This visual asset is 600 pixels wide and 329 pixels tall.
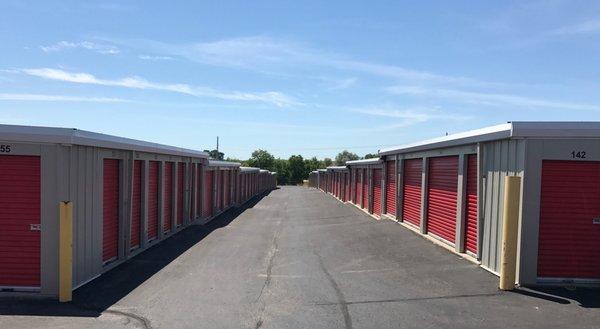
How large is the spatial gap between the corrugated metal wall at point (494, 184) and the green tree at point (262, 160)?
9560 cm

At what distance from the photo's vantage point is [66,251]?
934 centimetres

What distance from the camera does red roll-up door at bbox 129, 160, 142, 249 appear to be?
1432 centimetres

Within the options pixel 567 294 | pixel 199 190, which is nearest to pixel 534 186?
pixel 567 294

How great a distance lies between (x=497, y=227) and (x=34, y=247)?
8.82m

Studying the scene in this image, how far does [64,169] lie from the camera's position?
9.70 meters

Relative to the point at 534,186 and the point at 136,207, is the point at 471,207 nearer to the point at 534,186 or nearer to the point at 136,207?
the point at 534,186

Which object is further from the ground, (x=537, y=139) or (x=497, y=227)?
(x=537, y=139)

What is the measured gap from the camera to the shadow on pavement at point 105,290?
8.72m

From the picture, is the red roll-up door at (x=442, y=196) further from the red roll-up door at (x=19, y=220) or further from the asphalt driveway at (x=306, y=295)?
the red roll-up door at (x=19, y=220)

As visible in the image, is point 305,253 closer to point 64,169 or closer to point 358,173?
point 64,169

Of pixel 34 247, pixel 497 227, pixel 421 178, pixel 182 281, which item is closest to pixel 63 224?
pixel 34 247

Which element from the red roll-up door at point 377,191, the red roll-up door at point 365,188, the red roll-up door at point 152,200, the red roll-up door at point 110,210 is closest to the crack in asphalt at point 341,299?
the red roll-up door at point 110,210

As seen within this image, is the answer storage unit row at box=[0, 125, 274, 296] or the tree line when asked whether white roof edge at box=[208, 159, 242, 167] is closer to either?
storage unit row at box=[0, 125, 274, 296]

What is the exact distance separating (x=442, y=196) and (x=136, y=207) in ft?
28.1
